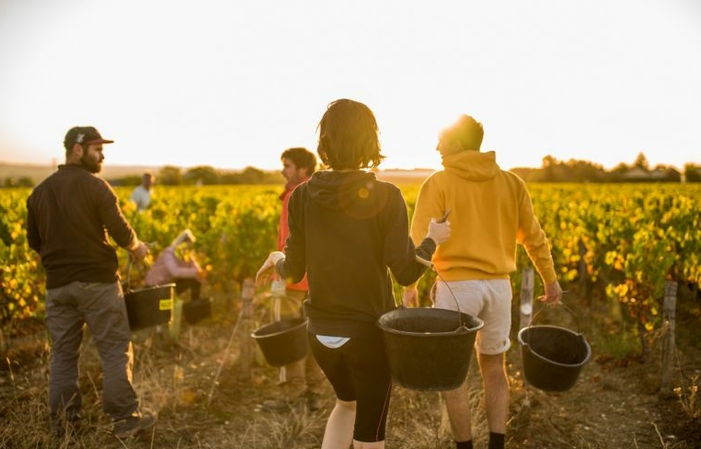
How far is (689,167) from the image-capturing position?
67125 mm

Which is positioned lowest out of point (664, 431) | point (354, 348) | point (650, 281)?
point (664, 431)

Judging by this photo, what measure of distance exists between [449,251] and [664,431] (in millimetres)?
2475

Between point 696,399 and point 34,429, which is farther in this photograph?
point 696,399

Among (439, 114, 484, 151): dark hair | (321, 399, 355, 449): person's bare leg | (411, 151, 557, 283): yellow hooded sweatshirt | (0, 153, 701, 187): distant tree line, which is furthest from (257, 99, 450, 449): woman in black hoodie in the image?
(0, 153, 701, 187): distant tree line

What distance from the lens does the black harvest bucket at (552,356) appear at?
3.24 metres

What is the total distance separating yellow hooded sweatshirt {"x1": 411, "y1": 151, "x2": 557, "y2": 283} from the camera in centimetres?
285

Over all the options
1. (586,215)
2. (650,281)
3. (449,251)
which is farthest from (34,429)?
(586,215)

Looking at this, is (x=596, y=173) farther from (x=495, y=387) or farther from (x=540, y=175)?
(x=495, y=387)

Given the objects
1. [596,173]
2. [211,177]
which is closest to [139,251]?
[211,177]

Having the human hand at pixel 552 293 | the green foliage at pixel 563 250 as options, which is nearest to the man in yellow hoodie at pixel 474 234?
the human hand at pixel 552 293

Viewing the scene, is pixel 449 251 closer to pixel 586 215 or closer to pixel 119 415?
pixel 119 415

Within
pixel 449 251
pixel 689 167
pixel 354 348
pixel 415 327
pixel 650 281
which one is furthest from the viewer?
pixel 689 167

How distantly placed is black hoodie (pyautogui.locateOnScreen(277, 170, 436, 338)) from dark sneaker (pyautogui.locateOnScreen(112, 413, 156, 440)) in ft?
7.53

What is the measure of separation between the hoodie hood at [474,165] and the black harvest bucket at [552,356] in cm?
115
